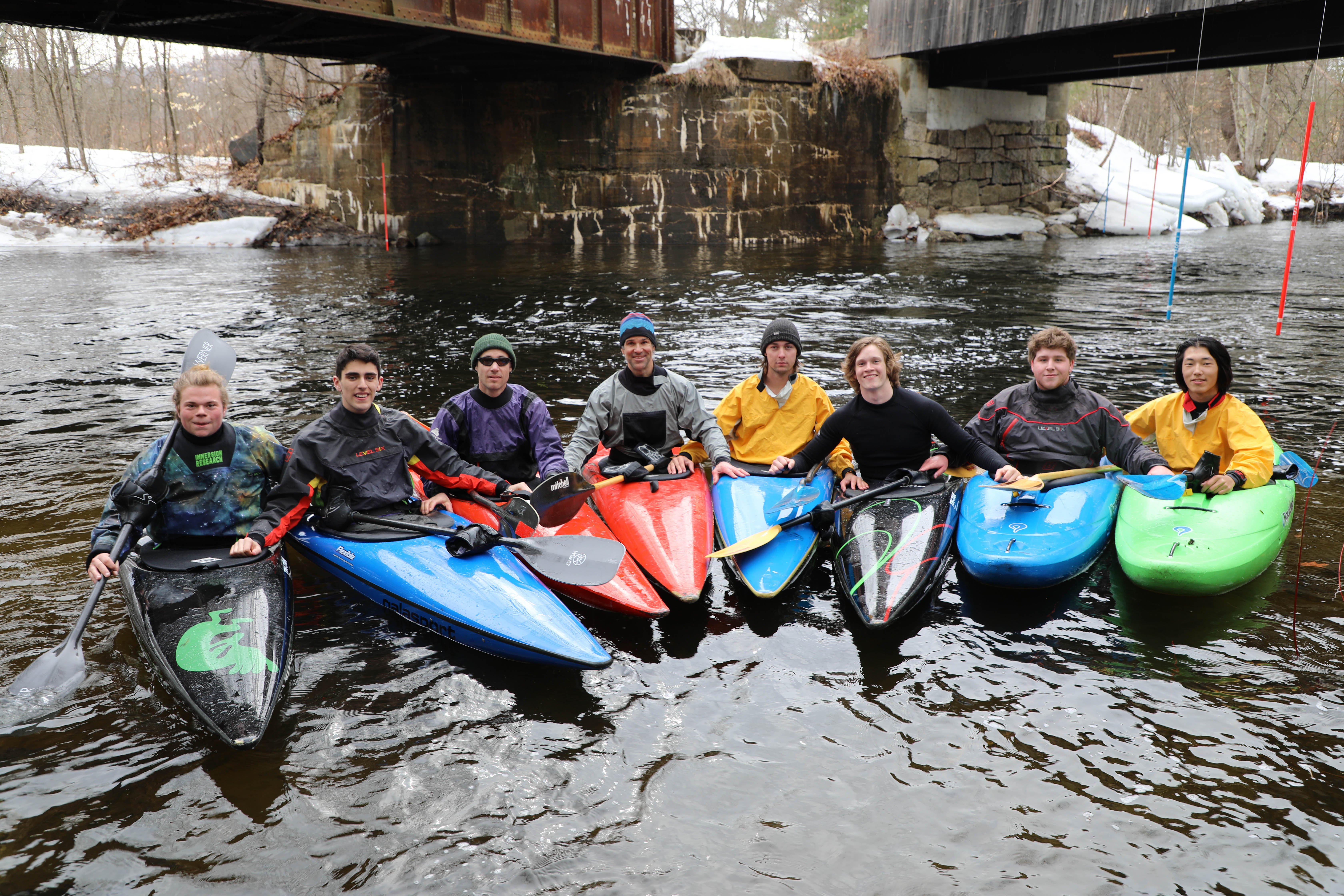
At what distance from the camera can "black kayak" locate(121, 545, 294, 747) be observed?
111 inches

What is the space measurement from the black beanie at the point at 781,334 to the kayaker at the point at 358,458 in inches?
63.4

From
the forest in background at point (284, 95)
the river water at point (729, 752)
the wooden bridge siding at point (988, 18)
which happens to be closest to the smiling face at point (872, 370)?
the river water at point (729, 752)

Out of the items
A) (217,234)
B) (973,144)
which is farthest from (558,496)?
(973,144)

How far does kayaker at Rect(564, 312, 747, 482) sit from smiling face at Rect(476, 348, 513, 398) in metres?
0.45

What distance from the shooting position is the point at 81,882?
2.29 meters

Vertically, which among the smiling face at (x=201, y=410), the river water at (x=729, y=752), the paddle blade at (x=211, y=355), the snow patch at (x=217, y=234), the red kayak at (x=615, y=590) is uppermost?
the snow patch at (x=217, y=234)

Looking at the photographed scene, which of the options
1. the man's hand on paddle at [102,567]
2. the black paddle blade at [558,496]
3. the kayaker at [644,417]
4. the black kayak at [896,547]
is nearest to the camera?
the man's hand on paddle at [102,567]

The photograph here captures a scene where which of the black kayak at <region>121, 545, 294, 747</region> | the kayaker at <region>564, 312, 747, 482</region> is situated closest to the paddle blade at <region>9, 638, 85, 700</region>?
the black kayak at <region>121, 545, 294, 747</region>

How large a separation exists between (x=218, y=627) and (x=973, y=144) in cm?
1949

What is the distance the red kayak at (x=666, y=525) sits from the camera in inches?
146

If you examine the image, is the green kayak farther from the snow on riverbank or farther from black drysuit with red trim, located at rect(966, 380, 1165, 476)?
the snow on riverbank

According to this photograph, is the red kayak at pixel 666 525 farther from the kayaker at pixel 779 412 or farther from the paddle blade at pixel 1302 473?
the paddle blade at pixel 1302 473

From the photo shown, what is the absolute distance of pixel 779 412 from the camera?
4676 mm

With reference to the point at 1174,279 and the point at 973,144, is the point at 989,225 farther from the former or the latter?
the point at 1174,279
